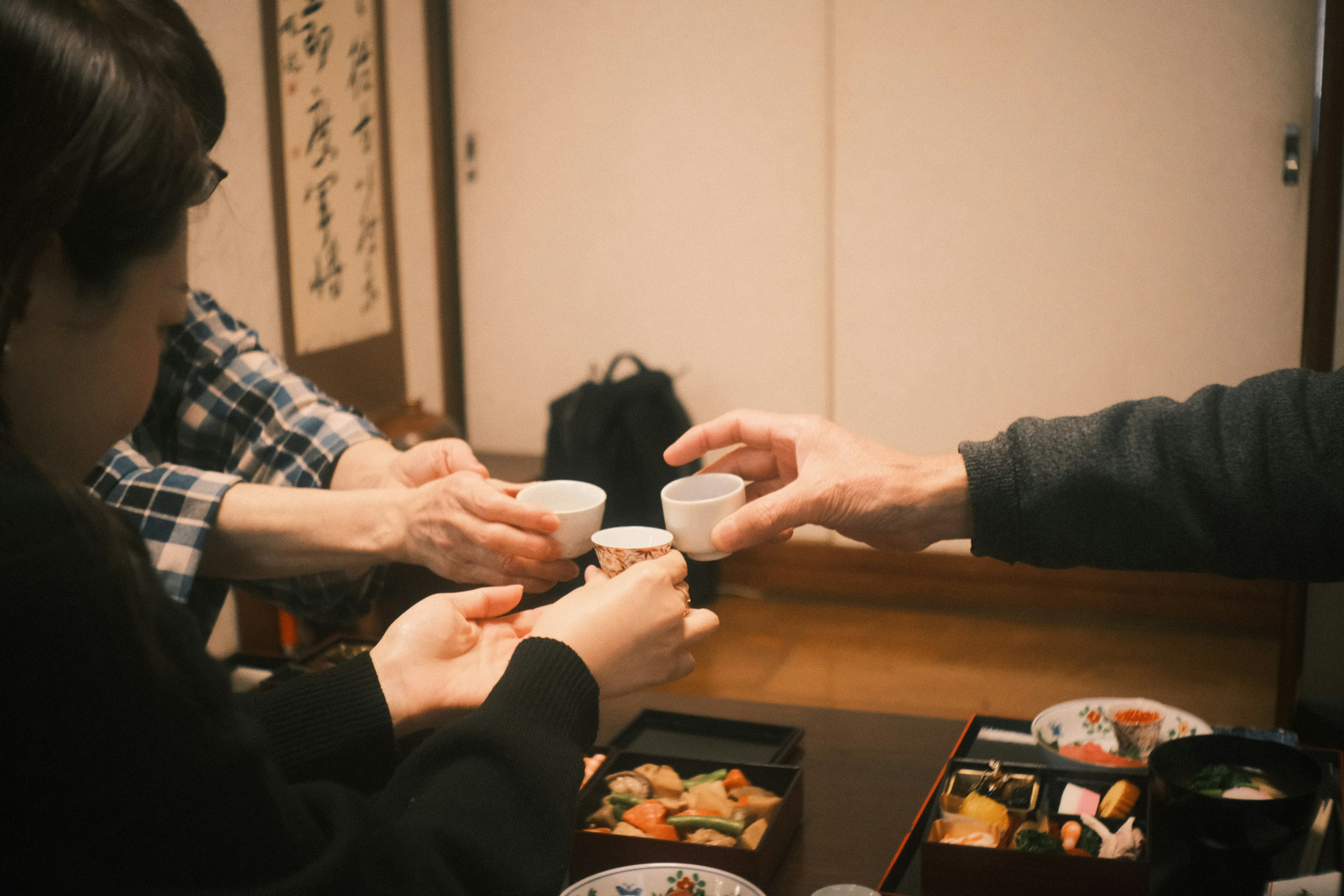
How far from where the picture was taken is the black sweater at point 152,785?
0.59 metres

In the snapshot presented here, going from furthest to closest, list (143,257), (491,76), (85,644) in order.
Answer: (491,76) < (143,257) < (85,644)

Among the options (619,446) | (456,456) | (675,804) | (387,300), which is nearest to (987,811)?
(675,804)

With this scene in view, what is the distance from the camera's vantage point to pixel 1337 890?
916 millimetres

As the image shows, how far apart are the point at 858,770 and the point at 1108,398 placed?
8.11 feet

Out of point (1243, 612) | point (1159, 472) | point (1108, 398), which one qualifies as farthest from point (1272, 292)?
point (1159, 472)

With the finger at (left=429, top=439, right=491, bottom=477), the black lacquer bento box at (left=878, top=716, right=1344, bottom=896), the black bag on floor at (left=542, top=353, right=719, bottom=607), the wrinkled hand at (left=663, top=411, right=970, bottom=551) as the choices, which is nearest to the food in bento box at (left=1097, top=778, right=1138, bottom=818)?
the black lacquer bento box at (left=878, top=716, right=1344, bottom=896)

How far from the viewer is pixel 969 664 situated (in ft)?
10.6

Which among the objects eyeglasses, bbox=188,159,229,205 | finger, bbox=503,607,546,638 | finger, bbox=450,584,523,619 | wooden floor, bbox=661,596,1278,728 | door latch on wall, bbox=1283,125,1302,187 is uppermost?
door latch on wall, bbox=1283,125,1302,187

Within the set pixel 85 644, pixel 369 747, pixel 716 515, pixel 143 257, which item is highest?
pixel 143 257

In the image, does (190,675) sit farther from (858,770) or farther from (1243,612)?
(1243,612)

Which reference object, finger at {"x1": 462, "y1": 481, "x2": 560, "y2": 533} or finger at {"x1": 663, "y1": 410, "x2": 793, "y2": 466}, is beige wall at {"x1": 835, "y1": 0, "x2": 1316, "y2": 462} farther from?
finger at {"x1": 462, "y1": 481, "x2": 560, "y2": 533}

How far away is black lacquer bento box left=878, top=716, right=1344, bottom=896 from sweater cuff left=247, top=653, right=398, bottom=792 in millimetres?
504

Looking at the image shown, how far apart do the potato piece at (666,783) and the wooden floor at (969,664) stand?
5.42 ft

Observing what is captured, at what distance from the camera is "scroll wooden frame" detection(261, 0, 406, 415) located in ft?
9.43
